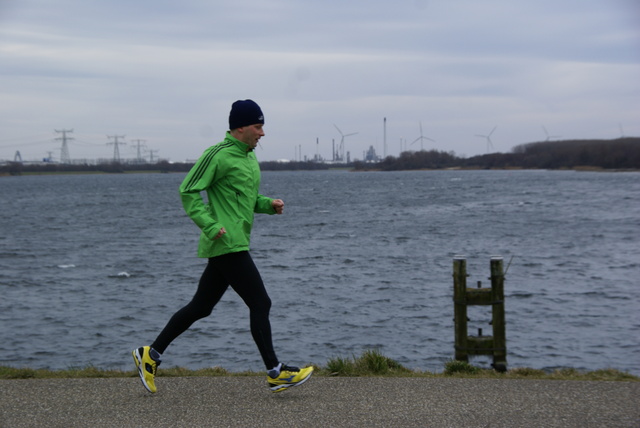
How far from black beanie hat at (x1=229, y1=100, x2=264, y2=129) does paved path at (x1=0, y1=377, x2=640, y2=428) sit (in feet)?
6.04

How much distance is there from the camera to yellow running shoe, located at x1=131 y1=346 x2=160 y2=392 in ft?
17.1

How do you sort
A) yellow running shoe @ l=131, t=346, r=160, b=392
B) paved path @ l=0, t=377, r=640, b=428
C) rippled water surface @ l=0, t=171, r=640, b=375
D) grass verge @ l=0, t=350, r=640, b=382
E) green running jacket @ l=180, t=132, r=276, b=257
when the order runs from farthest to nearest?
rippled water surface @ l=0, t=171, r=640, b=375, grass verge @ l=0, t=350, r=640, b=382, yellow running shoe @ l=131, t=346, r=160, b=392, green running jacket @ l=180, t=132, r=276, b=257, paved path @ l=0, t=377, r=640, b=428

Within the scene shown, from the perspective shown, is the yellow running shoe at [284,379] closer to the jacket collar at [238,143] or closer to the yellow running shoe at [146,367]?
the yellow running shoe at [146,367]

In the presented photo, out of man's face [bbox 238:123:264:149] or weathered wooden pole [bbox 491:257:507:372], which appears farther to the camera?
weathered wooden pole [bbox 491:257:507:372]

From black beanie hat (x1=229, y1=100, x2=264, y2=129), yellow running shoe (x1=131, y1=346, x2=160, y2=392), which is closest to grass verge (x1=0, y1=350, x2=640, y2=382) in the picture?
yellow running shoe (x1=131, y1=346, x2=160, y2=392)

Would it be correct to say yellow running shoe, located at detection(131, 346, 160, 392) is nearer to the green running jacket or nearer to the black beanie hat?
the green running jacket

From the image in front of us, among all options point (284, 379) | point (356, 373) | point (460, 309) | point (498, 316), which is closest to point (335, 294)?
point (460, 309)

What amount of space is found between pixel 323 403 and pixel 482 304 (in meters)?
3.35

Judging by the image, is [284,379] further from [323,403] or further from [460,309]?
[460,309]

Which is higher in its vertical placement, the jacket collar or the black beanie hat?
the black beanie hat

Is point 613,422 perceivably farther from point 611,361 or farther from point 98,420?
point 611,361

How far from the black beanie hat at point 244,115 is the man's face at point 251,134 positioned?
3 centimetres

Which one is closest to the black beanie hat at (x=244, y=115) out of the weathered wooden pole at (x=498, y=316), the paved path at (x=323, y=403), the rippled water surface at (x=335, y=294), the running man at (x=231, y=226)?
the running man at (x=231, y=226)

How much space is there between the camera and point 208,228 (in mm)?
4812
